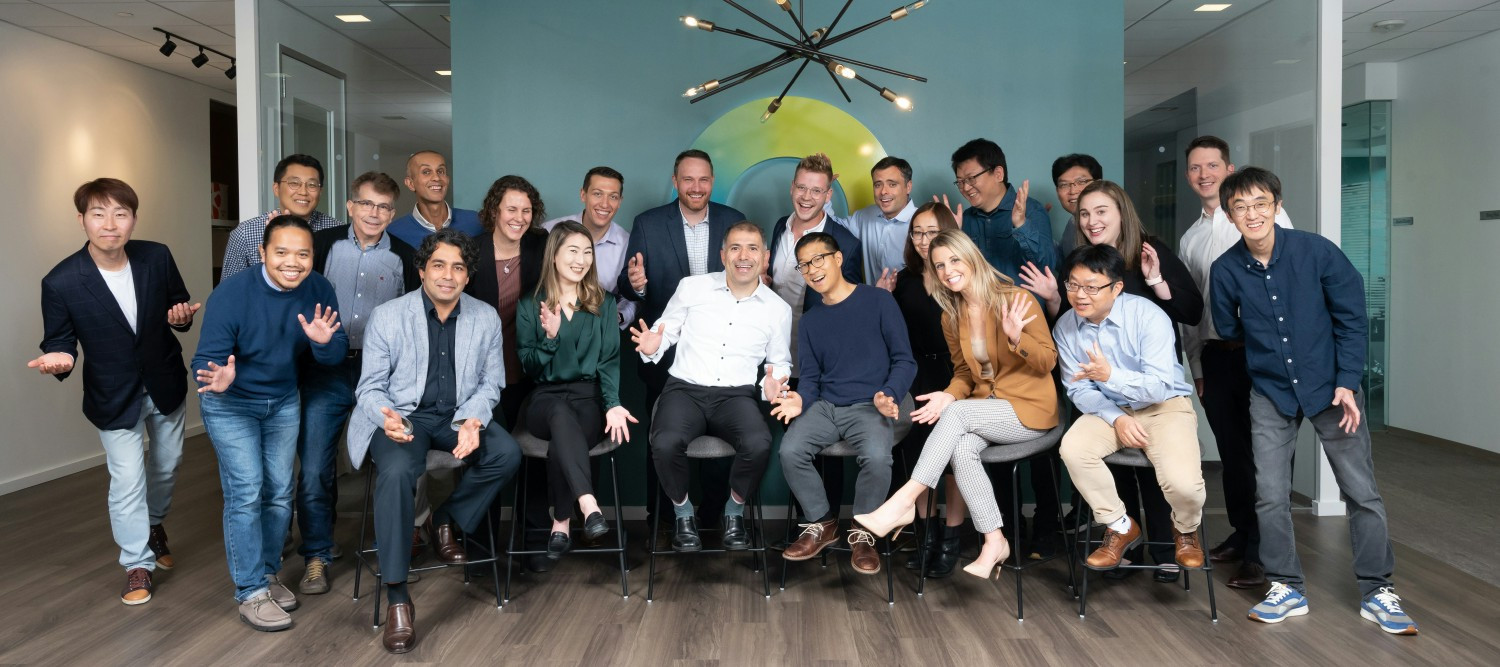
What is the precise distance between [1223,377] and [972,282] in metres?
1.20

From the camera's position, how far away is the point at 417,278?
165 inches

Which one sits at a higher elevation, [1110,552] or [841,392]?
[841,392]

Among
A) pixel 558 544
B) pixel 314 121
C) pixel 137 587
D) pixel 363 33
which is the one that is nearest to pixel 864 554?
pixel 558 544

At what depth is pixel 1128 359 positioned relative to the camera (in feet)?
12.1

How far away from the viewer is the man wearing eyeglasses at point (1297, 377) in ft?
11.4

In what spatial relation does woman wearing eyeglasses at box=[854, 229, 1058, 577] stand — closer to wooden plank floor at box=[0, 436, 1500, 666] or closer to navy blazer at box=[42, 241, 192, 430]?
wooden plank floor at box=[0, 436, 1500, 666]

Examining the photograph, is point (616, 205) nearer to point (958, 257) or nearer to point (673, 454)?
point (673, 454)

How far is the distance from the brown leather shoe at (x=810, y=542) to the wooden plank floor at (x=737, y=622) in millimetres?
182

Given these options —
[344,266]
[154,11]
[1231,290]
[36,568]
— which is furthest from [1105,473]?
[154,11]

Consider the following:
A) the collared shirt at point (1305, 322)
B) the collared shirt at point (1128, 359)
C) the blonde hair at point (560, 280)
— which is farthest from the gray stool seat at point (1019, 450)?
the blonde hair at point (560, 280)

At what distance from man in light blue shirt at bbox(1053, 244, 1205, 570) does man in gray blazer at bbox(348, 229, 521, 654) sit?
2.22 meters

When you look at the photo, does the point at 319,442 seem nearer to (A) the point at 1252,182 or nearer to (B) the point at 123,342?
(B) the point at 123,342

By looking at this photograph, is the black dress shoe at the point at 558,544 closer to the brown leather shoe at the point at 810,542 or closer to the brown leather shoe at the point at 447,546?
the brown leather shoe at the point at 447,546

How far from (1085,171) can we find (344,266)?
3.40m
